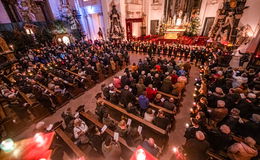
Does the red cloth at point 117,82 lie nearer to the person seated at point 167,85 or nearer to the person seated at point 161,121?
the person seated at point 167,85

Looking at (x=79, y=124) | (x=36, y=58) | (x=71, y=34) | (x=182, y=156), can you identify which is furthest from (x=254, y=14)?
(x=71, y=34)

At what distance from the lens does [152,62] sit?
765cm

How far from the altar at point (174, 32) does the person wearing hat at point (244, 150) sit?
47.7ft

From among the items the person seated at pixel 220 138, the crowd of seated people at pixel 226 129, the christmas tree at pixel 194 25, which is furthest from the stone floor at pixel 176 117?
the christmas tree at pixel 194 25

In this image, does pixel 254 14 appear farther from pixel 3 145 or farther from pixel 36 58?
pixel 36 58

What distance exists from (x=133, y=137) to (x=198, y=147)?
1613mm

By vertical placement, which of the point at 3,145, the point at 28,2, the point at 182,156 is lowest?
the point at 182,156

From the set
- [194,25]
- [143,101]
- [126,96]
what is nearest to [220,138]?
[143,101]

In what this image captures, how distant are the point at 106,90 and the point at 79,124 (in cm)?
192

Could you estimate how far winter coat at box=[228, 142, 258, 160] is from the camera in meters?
2.53

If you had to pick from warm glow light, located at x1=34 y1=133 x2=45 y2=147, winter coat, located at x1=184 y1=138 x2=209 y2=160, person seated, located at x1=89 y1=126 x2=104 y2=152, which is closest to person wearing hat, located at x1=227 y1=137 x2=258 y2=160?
winter coat, located at x1=184 y1=138 x2=209 y2=160

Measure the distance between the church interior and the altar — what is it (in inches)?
7.3

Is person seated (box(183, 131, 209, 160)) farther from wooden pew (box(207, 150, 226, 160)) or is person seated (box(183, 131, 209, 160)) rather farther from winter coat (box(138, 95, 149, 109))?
winter coat (box(138, 95, 149, 109))

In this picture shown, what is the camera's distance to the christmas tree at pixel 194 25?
14.7 m
